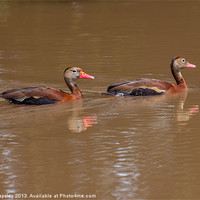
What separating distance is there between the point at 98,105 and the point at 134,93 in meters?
0.96

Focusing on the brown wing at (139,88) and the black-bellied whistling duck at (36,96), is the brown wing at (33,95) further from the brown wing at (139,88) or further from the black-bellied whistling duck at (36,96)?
the brown wing at (139,88)

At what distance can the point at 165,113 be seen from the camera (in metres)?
10.3

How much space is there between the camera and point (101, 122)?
970 cm

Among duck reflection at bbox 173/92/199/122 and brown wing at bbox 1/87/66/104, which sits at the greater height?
brown wing at bbox 1/87/66/104

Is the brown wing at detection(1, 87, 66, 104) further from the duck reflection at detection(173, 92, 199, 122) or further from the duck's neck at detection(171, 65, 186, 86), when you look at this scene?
the duck's neck at detection(171, 65, 186, 86)

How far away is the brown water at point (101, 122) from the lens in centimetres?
694

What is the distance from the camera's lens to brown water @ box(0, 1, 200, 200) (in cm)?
694

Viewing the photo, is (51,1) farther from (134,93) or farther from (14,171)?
(14,171)

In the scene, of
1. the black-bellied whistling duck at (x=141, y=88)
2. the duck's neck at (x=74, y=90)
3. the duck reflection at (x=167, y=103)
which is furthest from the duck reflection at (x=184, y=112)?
the duck's neck at (x=74, y=90)

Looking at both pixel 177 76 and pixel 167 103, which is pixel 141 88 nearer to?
pixel 167 103

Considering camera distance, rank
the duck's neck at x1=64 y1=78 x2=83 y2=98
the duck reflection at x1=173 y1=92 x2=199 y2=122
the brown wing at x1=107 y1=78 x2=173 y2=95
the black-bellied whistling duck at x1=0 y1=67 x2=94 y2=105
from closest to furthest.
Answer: the duck reflection at x1=173 y1=92 x2=199 y2=122, the black-bellied whistling duck at x1=0 y1=67 x2=94 y2=105, the duck's neck at x1=64 y1=78 x2=83 y2=98, the brown wing at x1=107 y1=78 x2=173 y2=95

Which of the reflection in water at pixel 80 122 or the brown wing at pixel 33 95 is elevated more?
the brown wing at pixel 33 95

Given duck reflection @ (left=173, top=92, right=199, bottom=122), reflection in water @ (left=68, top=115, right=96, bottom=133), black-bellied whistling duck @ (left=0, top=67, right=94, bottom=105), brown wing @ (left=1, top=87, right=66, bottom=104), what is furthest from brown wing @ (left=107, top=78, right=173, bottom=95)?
reflection in water @ (left=68, top=115, right=96, bottom=133)

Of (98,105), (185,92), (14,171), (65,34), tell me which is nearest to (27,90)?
(98,105)
